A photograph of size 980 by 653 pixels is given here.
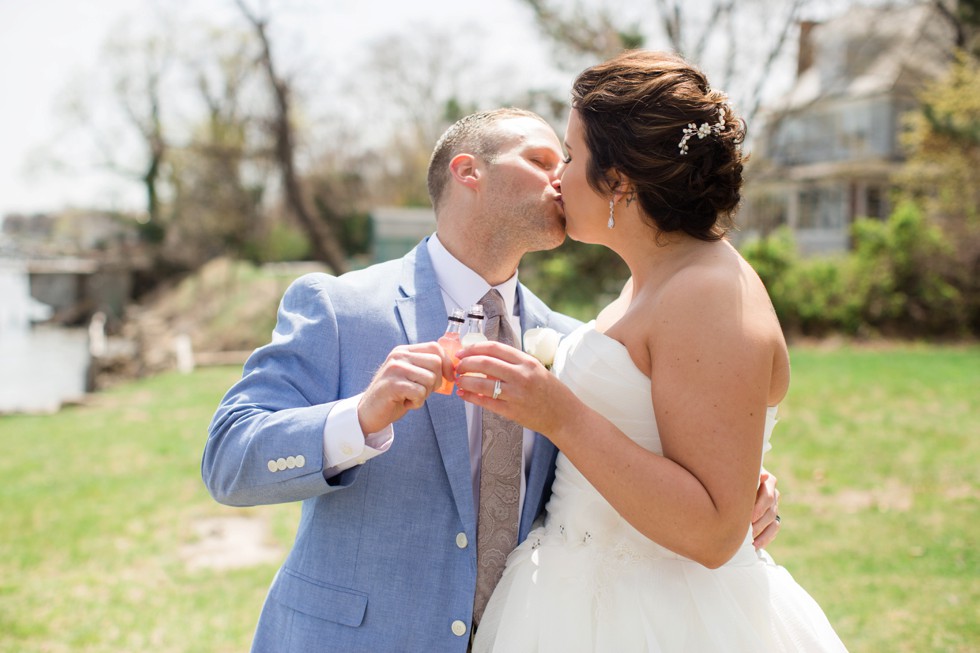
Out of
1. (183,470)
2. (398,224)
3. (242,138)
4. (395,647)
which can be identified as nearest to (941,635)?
(395,647)

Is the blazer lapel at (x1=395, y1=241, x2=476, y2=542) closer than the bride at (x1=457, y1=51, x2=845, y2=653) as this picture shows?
No

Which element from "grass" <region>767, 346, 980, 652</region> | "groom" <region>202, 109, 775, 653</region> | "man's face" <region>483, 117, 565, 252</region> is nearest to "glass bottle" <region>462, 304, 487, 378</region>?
"groom" <region>202, 109, 775, 653</region>

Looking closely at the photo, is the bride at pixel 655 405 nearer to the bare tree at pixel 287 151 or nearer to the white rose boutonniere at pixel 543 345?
the white rose boutonniere at pixel 543 345

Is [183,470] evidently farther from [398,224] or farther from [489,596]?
[489,596]

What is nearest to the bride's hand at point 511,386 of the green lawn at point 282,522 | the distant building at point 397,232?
the green lawn at point 282,522

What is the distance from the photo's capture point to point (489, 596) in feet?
8.21

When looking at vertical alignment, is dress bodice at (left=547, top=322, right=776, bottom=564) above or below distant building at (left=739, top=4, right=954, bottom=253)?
below

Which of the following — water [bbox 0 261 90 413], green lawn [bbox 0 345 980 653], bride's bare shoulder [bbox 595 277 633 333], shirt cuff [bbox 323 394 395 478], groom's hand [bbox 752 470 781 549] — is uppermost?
bride's bare shoulder [bbox 595 277 633 333]

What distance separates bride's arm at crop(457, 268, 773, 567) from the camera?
6.43 feet

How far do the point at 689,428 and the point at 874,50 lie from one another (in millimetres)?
23720

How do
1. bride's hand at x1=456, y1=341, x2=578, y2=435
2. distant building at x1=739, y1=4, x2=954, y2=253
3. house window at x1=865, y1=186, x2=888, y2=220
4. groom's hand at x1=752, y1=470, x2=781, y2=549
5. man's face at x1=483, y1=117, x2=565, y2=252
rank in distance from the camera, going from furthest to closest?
1. house window at x1=865, y1=186, x2=888, y2=220
2. distant building at x1=739, y1=4, x2=954, y2=253
3. man's face at x1=483, y1=117, x2=565, y2=252
4. groom's hand at x1=752, y1=470, x2=781, y2=549
5. bride's hand at x1=456, y1=341, x2=578, y2=435

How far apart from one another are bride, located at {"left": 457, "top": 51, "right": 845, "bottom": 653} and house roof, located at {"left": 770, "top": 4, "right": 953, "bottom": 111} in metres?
19.7

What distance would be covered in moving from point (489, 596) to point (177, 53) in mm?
42601

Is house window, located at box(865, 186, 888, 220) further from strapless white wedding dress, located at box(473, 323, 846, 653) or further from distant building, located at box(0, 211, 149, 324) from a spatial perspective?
strapless white wedding dress, located at box(473, 323, 846, 653)
